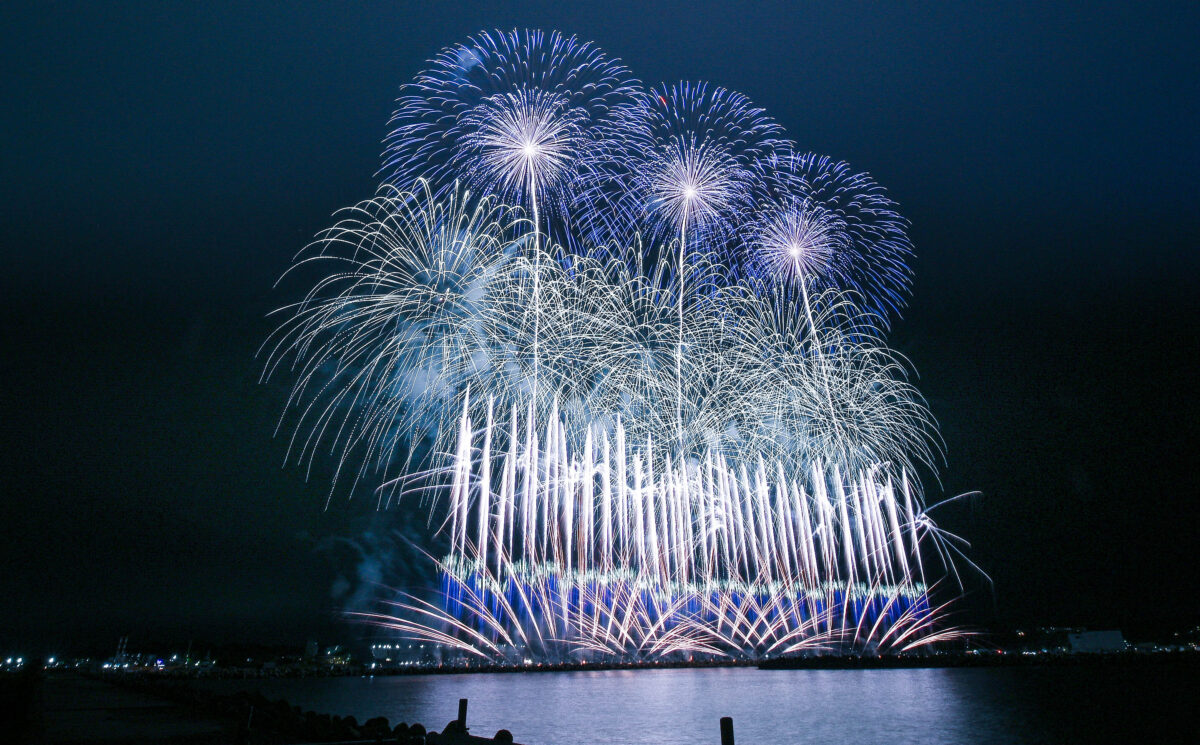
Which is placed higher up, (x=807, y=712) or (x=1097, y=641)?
(x=1097, y=641)

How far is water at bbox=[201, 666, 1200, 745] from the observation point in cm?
2627

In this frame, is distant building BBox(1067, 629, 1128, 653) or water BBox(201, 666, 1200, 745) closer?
water BBox(201, 666, 1200, 745)

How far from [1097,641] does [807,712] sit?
110269 mm

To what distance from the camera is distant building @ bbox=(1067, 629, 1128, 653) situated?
11525 centimetres

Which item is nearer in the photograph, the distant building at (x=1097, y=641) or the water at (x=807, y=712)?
the water at (x=807, y=712)

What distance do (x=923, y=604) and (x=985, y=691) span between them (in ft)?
175

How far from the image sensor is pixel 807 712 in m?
33.6

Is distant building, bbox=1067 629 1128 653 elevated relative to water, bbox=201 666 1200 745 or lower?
elevated

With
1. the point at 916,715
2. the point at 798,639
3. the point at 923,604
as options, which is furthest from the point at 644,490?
the point at 923,604

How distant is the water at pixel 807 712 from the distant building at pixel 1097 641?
234 ft

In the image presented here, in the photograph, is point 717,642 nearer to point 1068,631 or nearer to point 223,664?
point 1068,631

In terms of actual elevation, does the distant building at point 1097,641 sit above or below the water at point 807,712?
above

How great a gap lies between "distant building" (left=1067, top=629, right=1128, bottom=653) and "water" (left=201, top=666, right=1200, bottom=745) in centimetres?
7127

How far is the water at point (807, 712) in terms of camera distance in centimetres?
2627
